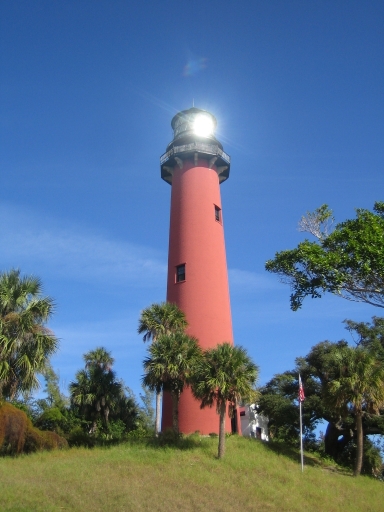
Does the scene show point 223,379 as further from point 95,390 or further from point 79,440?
point 95,390

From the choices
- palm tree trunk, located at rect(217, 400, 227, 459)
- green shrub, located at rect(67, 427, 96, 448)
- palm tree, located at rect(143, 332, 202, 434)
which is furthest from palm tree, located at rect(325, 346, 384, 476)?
green shrub, located at rect(67, 427, 96, 448)

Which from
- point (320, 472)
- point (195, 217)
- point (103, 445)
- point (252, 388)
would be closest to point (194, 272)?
point (195, 217)

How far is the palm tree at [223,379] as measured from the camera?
71.2 feet

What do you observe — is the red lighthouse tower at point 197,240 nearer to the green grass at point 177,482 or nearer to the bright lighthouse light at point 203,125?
the bright lighthouse light at point 203,125

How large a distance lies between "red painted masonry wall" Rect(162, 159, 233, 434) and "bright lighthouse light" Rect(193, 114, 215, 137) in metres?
2.79

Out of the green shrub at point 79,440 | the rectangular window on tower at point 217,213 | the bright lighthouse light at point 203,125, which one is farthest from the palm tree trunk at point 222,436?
the bright lighthouse light at point 203,125

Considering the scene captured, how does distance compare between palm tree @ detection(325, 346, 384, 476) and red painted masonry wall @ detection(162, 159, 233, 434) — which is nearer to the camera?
palm tree @ detection(325, 346, 384, 476)

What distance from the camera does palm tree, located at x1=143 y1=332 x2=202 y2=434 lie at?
2316 cm

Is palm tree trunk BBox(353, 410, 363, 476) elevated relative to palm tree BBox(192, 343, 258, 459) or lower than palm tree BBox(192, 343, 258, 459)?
lower

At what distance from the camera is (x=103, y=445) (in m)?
23.7

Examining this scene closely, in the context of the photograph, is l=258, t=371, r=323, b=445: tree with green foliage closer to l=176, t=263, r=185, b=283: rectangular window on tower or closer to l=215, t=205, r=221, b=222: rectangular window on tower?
l=176, t=263, r=185, b=283: rectangular window on tower

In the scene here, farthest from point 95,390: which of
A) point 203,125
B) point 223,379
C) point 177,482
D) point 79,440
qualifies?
point 203,125

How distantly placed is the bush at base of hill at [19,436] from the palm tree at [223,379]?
6.80m

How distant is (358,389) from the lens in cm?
2373
